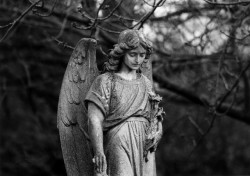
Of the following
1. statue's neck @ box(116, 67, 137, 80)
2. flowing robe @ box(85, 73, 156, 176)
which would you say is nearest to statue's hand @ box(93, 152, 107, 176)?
flowing robe @ box(85, 73, 156, 176)

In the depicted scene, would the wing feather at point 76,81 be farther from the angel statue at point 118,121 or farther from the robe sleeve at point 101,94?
the robe sleeve at point 101,94

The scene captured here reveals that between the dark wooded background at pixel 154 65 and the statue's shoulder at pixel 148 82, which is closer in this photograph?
the statue's shoulder at pixel 148 82

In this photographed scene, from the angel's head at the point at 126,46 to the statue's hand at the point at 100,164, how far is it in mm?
904

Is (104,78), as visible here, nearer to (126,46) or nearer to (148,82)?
(126,46)

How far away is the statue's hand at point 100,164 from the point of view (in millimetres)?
7012

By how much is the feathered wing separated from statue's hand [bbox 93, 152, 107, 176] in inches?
20.3

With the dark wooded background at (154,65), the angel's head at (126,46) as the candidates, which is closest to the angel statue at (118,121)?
the angel's head at (126,46)

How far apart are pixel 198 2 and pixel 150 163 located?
4734 mm

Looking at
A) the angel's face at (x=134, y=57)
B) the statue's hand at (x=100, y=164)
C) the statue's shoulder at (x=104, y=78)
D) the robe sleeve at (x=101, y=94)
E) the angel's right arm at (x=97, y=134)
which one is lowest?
the statue's hand at (x=100, y=164)

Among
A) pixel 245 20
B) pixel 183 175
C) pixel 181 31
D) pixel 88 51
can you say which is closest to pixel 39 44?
pixel 181 31

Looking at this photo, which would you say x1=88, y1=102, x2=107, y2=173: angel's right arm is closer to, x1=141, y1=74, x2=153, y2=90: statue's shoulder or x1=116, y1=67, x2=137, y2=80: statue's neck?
x1=116, y1=67, x2=137, y2=80: statue's neck

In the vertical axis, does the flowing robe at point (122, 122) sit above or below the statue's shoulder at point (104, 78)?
below

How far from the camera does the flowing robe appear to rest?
7180 millimetres

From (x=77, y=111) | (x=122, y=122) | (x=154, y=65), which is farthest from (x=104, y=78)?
(x=154, y=65)
